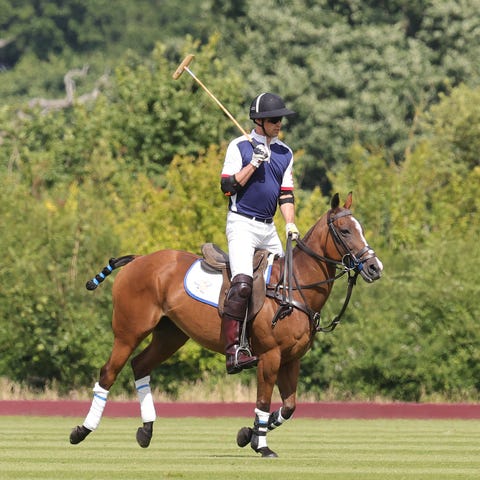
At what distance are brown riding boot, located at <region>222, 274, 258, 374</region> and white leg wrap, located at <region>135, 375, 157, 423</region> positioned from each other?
33.0 inches

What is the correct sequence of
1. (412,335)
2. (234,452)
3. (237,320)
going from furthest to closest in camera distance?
1. (412,335)
2. (234,452)
3. (237,320)

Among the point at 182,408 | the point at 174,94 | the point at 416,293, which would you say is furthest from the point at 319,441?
the point at 174,94

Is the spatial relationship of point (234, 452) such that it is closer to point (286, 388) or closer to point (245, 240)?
point (286, 388)

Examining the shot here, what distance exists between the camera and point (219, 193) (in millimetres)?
19047

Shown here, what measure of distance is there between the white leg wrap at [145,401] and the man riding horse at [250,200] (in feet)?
2.70

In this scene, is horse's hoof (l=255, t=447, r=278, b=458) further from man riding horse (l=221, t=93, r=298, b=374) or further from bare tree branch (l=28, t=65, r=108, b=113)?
bare tree branch (l=28, t=65, r=108, b=113)

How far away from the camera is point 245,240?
31.9ft

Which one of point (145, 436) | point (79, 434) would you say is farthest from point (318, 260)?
point (79, 434)

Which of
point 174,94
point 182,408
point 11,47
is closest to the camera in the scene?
point 182,408

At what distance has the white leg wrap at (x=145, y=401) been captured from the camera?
1011 cm

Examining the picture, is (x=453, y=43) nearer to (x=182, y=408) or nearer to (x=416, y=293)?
(x=416, y=293)

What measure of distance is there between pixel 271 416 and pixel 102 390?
1.25m

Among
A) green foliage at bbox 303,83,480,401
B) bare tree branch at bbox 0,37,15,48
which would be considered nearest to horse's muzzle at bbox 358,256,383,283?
green foliage at bbox 303,83,480,401

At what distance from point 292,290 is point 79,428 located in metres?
1.84
